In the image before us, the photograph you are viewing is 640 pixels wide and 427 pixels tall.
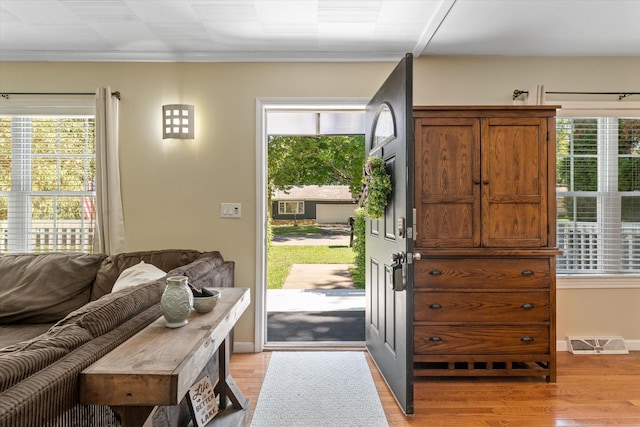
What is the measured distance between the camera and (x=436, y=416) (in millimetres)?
2289

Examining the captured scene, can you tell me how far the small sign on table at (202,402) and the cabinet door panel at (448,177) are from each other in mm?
1667

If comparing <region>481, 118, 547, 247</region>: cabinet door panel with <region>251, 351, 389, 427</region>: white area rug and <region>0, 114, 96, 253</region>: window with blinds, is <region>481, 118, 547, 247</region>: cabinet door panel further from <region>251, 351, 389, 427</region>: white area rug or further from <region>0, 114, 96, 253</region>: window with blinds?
<region>0, 114, 96, 253</region>: window with blinds

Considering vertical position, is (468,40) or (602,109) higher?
(468,40)

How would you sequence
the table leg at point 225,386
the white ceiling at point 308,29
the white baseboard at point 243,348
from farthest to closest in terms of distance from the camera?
the white baseboard at point 243,348 → the white ceiling at point 308,29 → the table leg at point 225,386

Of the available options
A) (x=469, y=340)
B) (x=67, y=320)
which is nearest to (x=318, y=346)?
(x=469, y=340)

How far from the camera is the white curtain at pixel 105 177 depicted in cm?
312

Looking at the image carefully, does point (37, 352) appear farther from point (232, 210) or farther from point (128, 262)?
point (232, 210)

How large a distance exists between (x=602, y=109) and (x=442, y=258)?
80.1 inches

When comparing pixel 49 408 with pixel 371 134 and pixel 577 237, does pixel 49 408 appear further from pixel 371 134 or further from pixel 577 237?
pixel 577 237

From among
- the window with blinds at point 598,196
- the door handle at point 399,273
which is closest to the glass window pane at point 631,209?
the window with blinds at point 598,196

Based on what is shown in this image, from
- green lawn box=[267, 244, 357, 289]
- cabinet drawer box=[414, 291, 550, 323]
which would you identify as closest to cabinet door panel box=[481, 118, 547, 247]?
cabinet drawer box=[414, 291, 550, 323]

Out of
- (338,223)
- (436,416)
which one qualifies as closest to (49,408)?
(436,416)

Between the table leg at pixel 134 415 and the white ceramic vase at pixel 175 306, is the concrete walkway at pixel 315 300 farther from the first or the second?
the table leg at pixel 134 415

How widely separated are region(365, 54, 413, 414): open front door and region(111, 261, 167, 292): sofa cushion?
4.94ft
